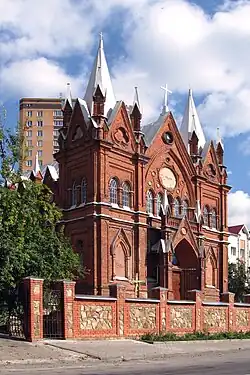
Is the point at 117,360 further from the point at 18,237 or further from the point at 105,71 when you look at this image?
the point at 105,71

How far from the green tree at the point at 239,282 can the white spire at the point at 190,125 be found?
46.8 ft

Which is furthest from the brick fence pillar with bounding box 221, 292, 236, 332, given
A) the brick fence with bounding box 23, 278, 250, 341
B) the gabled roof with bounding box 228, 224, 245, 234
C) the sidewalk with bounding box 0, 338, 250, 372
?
the gabled roof with bounding box 228, 224, 245, 234

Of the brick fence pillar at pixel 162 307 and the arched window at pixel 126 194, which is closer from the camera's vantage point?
the brick fence pillar at pixel 162 307

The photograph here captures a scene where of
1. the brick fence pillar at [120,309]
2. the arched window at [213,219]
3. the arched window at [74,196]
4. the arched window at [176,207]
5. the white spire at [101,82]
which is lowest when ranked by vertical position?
the brick fence pillar at [120,309]

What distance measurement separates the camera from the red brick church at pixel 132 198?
140 feet

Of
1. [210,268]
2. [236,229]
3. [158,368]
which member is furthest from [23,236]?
[236,229]

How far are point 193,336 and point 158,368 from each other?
12843mm

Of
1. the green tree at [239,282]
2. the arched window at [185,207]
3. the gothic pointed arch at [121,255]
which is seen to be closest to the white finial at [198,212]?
the arched window at [185,207]

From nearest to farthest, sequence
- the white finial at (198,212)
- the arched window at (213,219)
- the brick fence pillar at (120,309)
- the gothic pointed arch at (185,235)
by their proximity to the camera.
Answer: the brick fence pillar at (120,309) < the gothic pointed arch at (185,235) < the white finial at (198,212) < the arched window at (213,219)

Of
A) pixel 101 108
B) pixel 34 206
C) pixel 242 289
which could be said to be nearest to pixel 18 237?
pixel 34 206

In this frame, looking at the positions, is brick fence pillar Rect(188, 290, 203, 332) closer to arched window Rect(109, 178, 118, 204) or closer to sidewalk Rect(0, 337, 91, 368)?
sidewalk Rect(0, 337, 91, 368)

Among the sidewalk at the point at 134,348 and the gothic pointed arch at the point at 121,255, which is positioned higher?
the gothic pointed arch at the point at 121,255

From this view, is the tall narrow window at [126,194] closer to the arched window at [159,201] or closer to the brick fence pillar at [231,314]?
the arched window at [159,201]

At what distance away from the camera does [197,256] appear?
47906 millimetres
